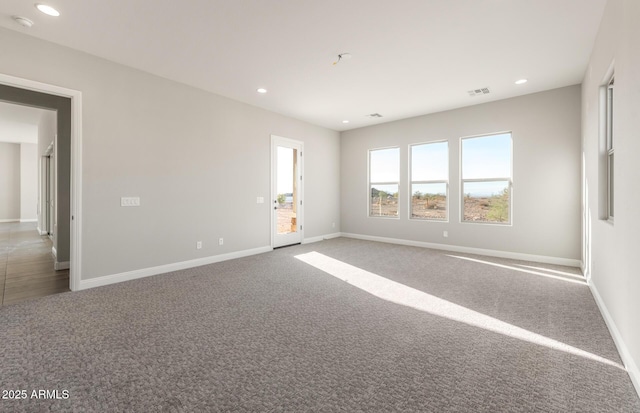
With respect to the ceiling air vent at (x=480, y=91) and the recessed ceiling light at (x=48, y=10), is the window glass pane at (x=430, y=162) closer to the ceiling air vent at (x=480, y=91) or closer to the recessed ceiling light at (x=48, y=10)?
the ceiling air vent at (x=480, y=91)

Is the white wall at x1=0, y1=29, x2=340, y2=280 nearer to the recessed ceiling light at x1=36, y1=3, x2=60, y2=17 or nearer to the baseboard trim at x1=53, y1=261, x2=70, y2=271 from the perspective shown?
the recessed ceiling light at x1=36, y1=3, x2=60, y2=17

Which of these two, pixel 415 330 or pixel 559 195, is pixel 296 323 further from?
pixel 559 195

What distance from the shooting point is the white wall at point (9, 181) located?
409 inches

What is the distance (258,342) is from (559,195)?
5.41 meters

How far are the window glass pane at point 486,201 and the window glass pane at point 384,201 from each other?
1.60m

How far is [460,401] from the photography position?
1.62 meters

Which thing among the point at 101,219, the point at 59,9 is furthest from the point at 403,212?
the point at 59,9

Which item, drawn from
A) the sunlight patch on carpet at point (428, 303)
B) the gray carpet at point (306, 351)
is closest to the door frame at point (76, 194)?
the gray carpet at point (306, 351)

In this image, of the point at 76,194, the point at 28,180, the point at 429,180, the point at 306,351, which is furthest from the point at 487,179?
the point at 28,180

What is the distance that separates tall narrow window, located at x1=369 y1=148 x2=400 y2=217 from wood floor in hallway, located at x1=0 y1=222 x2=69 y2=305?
20.0 feet

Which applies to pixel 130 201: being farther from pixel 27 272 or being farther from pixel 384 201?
pixel 384 201

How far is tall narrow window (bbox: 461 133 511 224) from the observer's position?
545 cm

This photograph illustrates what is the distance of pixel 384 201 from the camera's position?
7.22 m

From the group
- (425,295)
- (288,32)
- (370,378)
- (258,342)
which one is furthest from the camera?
(425,295)
